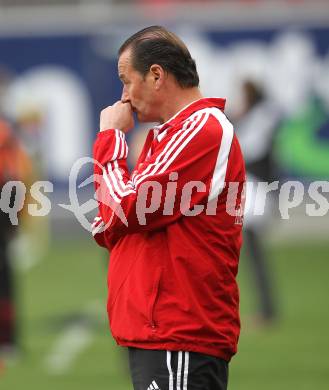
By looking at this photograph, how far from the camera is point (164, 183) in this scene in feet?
15.0

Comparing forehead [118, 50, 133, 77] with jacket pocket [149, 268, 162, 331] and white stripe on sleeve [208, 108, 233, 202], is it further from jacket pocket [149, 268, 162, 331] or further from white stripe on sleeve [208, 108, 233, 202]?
jacket pocket [149, 268, 162, 331]

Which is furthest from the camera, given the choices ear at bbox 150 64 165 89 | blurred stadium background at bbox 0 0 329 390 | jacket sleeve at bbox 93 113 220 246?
blurred stadium background at bbox 0 0 329 390

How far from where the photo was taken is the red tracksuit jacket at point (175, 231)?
14.9 feet

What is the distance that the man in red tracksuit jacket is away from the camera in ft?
14.9

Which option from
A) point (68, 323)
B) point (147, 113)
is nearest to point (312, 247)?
point (68, 323)

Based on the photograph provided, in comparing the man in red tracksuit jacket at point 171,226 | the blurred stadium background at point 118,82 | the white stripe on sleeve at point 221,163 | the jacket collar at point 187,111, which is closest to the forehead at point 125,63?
the man in red tracksuit jacket at point 171,226

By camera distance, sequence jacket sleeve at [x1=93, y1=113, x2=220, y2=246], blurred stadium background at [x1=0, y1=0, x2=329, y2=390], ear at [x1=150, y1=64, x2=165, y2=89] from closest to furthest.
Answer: jacket sleeve at [x1=93, y1=113, x2=220, y2=246] → ear at [x1=150, y1=64, x2=165, y2=89] → blurred stadium background at [x1=0, y1=0, x2=329, y2=390]

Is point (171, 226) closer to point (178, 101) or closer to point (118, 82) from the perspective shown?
point (178, 101)

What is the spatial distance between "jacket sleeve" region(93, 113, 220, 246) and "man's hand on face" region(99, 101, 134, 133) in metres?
0.15

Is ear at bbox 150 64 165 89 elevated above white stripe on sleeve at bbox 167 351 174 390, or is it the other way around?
ear at bbox 150 64 165 89

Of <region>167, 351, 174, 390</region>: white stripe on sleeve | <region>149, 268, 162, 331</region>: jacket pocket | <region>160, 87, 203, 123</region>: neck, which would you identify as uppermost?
<region>160, 87, 203, 123</region>: neck

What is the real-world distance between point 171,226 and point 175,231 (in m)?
0.03

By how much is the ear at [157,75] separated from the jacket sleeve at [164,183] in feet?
0.63

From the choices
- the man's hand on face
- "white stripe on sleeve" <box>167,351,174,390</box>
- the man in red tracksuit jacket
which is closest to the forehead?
the man in red tracksuit jacket
